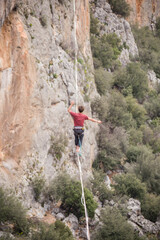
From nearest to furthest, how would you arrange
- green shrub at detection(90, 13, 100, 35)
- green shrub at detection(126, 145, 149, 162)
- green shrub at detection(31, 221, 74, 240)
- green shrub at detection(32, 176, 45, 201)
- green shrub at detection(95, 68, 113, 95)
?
green shrub at detection(31, 221, 74, 240) < green shrub at detection(32, 176, 45, 201) < green shrub at detection(126, 145, 149, 162) < green shrub at detection(95, 68, 113, 95) < green shrub at detection(90, 13, 100, 35)

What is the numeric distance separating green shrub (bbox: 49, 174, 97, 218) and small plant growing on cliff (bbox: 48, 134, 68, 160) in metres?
1.45

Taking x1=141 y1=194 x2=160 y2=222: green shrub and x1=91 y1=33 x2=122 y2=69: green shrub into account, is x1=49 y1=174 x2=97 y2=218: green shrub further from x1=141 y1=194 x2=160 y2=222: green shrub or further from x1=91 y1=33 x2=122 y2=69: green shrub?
x1=91 y1=33 x2=122 y2=69: green shrub

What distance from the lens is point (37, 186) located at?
40.1ft

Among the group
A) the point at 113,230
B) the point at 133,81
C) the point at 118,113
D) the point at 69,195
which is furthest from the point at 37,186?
the point at 133,81

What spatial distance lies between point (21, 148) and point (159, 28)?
172 feet

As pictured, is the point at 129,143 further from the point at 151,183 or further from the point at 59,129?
the point at 59,129

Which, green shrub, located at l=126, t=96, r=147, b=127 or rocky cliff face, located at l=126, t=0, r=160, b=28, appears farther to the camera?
rocky cliff face, located at l=126, t=0, r=160, b=28

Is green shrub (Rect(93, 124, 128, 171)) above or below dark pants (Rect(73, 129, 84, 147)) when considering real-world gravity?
below

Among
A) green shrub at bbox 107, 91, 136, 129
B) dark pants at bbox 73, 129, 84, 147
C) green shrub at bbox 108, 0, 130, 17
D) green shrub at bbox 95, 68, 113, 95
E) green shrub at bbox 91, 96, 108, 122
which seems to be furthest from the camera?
green shrub at bbox 108, 0, 130, 17

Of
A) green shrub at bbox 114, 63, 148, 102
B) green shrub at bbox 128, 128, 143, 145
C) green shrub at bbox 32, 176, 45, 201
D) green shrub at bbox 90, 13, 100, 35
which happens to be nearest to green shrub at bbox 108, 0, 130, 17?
green shrub at bbox 90, 13, 100, 35

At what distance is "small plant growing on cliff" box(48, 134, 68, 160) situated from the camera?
47.3 feet

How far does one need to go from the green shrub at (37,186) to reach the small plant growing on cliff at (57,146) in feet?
7.20

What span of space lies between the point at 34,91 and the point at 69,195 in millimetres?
5635

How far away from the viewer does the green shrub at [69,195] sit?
1303cm
